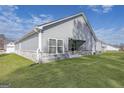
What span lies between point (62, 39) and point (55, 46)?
890mm

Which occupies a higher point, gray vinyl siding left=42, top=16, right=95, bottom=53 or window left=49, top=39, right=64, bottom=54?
gray vinyl siding left=42, top=16, right=95, bottom=53

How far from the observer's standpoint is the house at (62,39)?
36.8 ft

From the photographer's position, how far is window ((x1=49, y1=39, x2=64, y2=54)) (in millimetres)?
11859

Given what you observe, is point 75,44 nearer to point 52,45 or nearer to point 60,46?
point 60,46

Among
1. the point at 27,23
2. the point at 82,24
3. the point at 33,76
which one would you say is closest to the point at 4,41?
the point at 27,23

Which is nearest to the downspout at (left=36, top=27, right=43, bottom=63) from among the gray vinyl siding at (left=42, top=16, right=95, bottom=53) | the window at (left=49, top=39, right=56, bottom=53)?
the gray vinyl siding at (left=42, top=16, right=95, bottom=53)

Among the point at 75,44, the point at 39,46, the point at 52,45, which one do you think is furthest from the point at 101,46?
the point at 39,46

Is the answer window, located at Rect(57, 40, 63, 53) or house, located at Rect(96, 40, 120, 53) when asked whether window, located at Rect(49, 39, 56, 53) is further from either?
house, located at Rect(96, 40, 120, 53)

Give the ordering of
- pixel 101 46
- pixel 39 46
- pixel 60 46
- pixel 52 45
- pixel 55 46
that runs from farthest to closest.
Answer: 1. pixel 101 46
2. pixel 60 46
3. pixel 55 46
4. pixel 52 45
5. pixel 39 46

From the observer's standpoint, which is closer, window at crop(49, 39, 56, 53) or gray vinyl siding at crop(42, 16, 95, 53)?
gray vinyl siding at crop(42, 16, 95, 53)

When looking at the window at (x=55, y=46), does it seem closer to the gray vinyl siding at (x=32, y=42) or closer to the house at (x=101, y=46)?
the gray vinyl siding at (x=32, y=42)

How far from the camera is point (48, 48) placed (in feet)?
38.2

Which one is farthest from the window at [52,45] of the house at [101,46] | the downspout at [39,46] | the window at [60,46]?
the house at [101,46]

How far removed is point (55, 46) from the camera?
1211 centimetres
